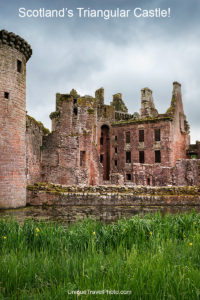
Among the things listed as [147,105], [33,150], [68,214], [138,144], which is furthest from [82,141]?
[147,105]

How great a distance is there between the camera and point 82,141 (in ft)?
84.5

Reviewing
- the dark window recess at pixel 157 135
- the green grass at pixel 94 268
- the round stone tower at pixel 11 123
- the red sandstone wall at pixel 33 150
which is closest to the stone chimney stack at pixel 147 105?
the dark window recess at pixel 157 135

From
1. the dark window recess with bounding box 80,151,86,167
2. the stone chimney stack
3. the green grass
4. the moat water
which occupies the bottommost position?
the moat water

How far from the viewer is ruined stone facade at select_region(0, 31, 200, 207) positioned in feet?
47.8

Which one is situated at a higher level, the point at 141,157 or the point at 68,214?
the point at 141,157

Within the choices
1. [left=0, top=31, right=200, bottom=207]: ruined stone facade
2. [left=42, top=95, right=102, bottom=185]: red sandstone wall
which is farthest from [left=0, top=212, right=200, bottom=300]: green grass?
[left=42, top=95, right=102, bottom=185]: red sandstone wall

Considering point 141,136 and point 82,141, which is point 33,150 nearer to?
point 82,141

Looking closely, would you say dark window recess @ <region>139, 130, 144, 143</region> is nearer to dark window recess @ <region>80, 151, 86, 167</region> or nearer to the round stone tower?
dark window recess @ <region>80, 151, 86, 167</region>

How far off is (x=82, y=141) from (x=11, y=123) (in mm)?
11679

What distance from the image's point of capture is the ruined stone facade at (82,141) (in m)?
14.6

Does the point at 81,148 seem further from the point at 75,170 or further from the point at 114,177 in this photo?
the point at 114,177

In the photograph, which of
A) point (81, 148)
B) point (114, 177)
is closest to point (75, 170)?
point (81, 148)

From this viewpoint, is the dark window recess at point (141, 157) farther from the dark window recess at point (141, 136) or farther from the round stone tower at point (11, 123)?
the round stone tower at point (11, 123)

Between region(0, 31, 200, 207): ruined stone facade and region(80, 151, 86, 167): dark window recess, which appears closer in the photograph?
region(0, 31, 200, 207): ruined stone facade
